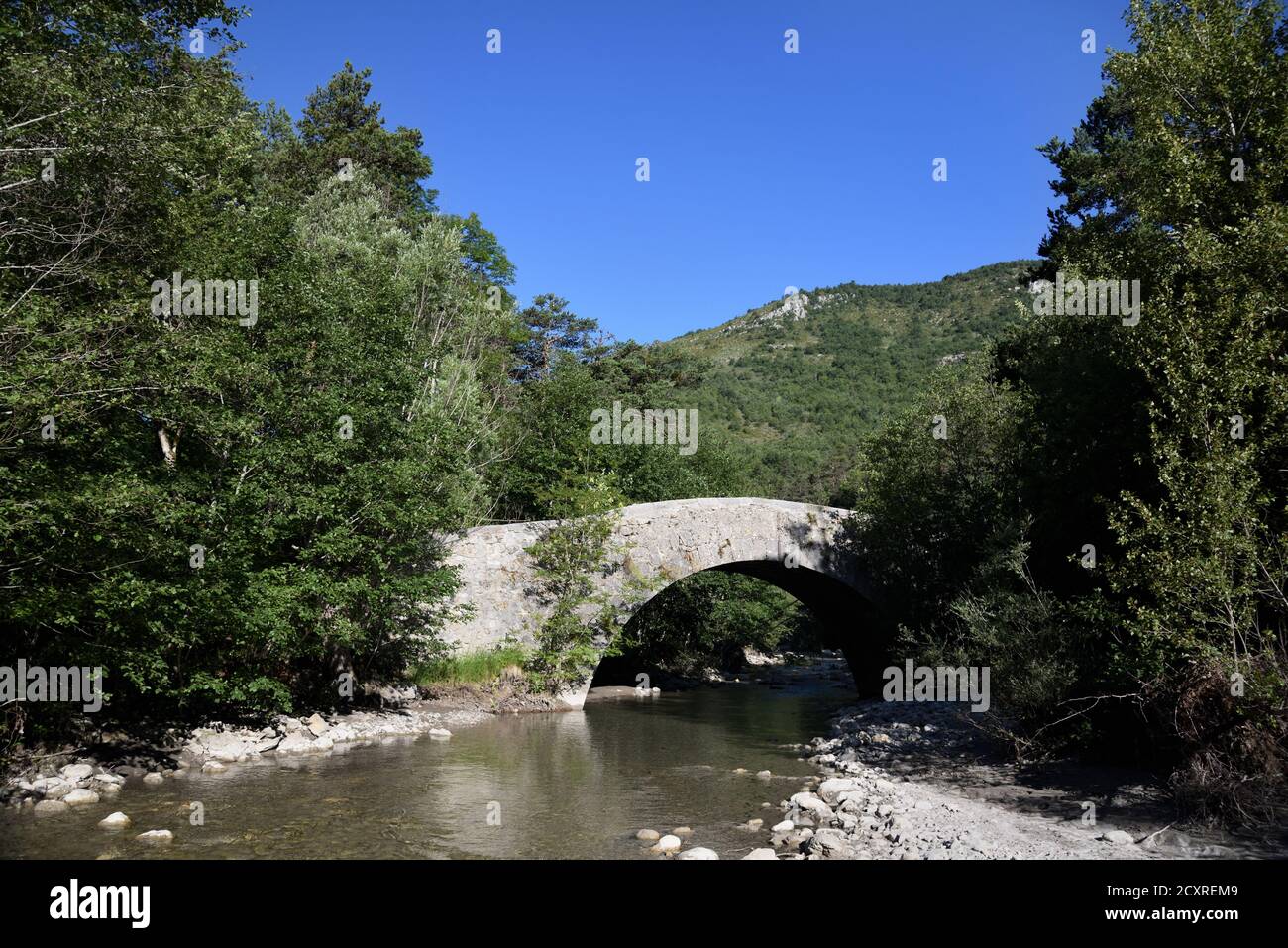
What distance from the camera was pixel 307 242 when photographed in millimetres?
19375

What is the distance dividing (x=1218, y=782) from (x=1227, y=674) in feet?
3.22

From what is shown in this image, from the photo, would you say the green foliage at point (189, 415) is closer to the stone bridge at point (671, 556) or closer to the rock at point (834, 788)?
the stone bridge at point (671, 556)

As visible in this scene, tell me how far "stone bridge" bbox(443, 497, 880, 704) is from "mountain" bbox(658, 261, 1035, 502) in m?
37.1

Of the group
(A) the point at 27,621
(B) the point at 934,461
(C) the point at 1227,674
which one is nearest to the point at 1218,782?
(C) the point at 1227,674

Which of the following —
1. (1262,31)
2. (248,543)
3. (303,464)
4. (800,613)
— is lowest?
(800,613)

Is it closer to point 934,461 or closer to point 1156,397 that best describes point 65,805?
point 1156,397

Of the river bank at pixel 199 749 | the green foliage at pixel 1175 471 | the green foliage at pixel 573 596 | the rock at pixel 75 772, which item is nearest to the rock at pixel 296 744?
the river bank at pixel 199 749

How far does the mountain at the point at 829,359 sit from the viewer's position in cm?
6919

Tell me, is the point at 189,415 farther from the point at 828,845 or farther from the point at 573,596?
the point at 573,596

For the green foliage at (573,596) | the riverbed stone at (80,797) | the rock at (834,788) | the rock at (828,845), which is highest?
the green foliage at (573,596)

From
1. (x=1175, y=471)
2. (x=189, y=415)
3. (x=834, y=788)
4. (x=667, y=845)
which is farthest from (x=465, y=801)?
(x=1175, y=471)

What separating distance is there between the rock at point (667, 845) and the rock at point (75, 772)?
6.92 meters

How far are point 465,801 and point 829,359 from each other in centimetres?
8673

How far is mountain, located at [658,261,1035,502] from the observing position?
6919 centimetres
